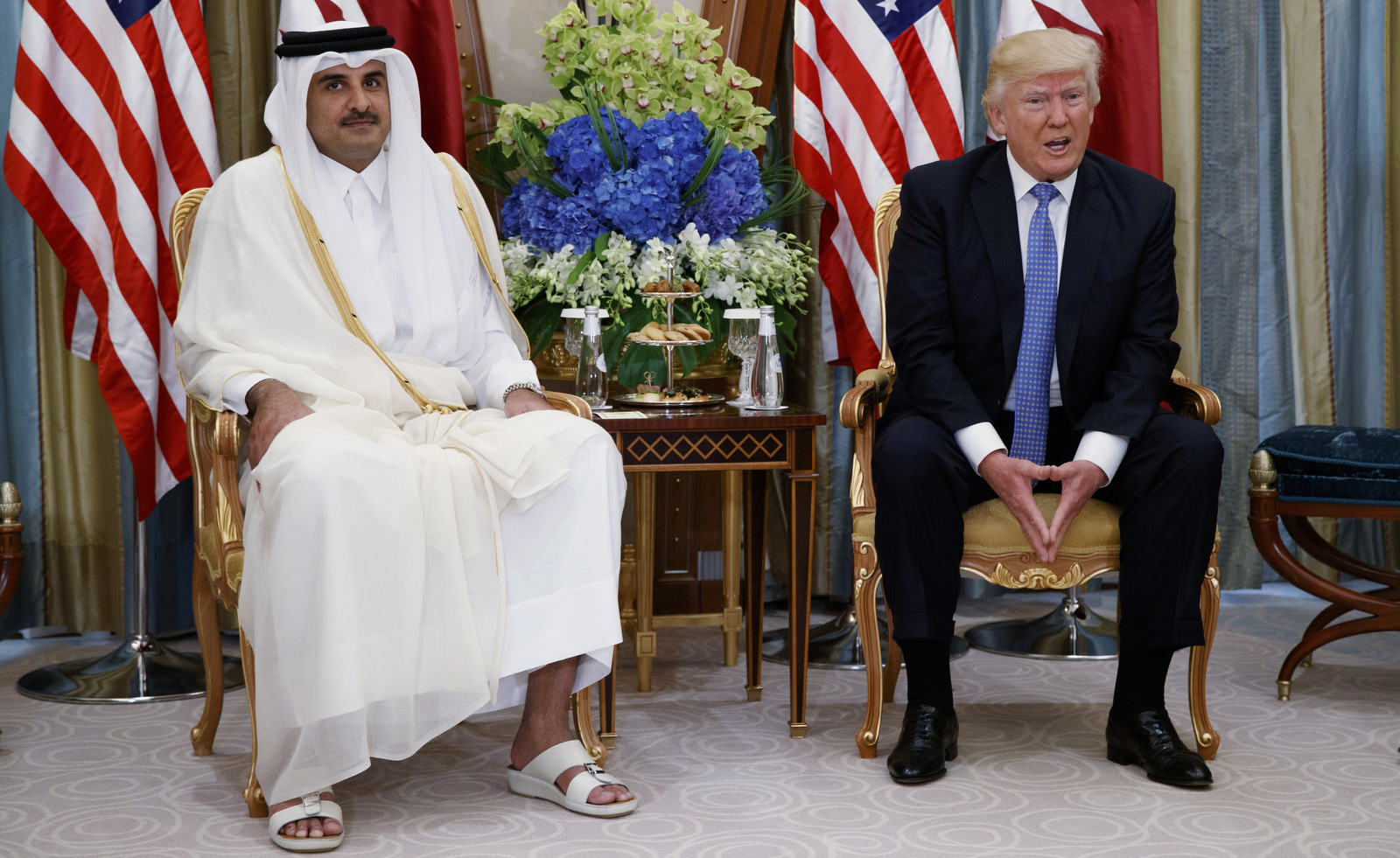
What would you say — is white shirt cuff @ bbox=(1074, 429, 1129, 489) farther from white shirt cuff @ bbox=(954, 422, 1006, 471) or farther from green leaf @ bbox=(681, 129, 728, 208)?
green leaf @ bbox=(681, 129, 728, 208)

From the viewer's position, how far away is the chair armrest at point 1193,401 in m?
2.87

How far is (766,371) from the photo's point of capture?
122 inches

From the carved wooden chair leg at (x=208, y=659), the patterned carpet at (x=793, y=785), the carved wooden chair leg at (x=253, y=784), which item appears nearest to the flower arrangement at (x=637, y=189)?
the patterned carpet at (x=793, y=785)

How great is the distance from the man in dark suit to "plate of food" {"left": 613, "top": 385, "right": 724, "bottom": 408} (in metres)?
0.43

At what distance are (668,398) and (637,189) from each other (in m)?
0.54

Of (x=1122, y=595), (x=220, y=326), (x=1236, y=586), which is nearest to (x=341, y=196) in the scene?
(x=220, y=326)

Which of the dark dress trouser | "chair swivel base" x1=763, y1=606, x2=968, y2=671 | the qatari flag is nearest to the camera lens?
the dark dress trouser

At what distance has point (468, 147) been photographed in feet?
12.8

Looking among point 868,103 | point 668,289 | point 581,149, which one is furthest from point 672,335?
point 868,103

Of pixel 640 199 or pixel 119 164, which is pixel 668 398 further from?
pixel 119 164

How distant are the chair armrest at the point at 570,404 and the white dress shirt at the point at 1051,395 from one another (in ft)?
2.64

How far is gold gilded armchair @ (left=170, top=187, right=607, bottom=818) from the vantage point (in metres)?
2.51

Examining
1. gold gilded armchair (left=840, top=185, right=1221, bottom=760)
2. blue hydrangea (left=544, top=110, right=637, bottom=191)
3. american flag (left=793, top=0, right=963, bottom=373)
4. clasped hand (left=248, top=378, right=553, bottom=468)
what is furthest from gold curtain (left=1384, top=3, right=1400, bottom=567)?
clasped hand (left=248, top=378, right=553, bottom=468)

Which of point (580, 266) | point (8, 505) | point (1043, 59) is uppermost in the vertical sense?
point (1043, 59)
